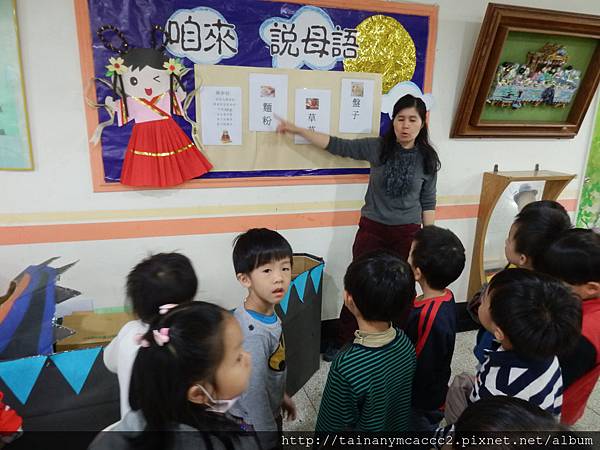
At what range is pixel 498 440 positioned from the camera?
2.32ft

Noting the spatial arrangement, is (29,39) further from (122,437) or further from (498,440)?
(498,440)

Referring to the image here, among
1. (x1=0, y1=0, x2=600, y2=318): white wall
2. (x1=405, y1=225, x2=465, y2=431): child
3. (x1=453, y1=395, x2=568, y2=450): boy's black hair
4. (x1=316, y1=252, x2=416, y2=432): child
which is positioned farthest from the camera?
(x1=0, y1=0, x2=600, y2=318): white wall

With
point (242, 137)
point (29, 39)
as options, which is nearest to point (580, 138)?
point (242, 137)

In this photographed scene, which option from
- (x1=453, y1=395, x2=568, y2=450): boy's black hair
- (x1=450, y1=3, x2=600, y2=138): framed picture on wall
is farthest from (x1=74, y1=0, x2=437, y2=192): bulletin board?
(x1=453, y1=395, x2=568, y2=450): boy's black hair

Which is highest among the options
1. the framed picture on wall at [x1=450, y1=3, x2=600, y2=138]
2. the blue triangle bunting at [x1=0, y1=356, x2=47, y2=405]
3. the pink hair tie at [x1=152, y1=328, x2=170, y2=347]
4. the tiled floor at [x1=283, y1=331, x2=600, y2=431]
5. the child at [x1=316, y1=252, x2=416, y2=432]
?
the framed picture on wall at [x1=450, y1=3, x2=600, y2=138]

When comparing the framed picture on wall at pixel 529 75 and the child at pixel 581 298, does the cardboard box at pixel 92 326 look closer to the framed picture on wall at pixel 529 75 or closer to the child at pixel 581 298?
the child at pixel 581 298

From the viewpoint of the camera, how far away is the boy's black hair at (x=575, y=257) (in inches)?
47.9

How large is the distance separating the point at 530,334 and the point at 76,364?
1.31 metres

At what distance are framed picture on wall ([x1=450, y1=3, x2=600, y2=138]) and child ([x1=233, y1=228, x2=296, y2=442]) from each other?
1543 millimetres

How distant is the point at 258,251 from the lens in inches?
53.2

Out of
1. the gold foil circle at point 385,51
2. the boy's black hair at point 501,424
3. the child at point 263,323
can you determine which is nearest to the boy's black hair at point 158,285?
the child at point 263,323

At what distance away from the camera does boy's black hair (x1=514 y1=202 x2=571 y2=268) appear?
1443mm

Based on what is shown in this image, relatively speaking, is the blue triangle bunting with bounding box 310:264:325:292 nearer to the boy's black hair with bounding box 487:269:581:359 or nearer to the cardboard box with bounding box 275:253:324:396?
the cardboard box with bounding box 275:253:324:396

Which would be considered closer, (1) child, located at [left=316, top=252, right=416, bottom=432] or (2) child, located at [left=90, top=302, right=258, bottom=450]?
(2) child, located at [left=90, top=302, right=258, bottom=450]
